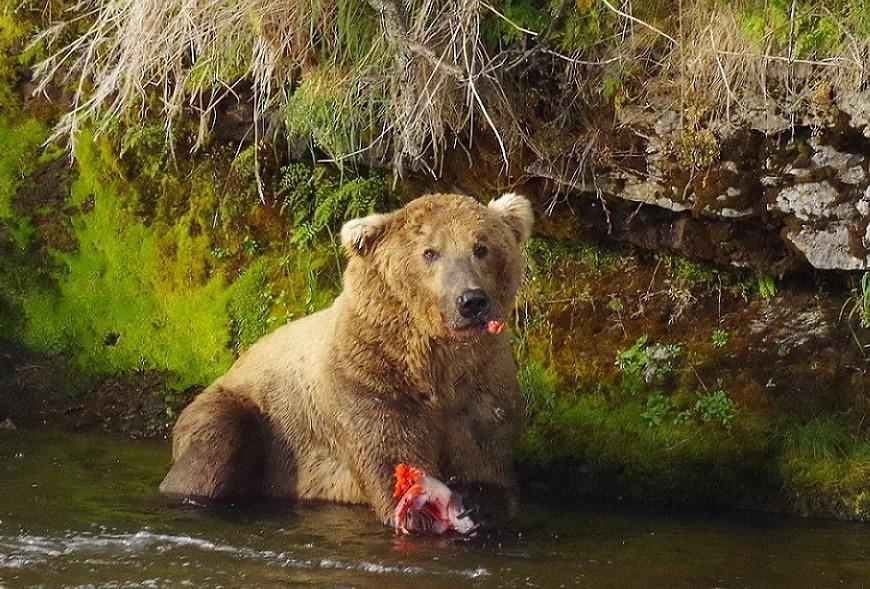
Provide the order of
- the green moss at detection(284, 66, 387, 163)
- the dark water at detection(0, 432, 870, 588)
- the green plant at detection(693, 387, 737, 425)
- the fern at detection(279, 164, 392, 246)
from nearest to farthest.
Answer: the dark water at detection(0, 432, 870, 588)
the green plant at detection(693, 387, 737, 425)
the green moss at detection(284, 66, 387, 163)
the fern at detection(279, 164, 392, 246)

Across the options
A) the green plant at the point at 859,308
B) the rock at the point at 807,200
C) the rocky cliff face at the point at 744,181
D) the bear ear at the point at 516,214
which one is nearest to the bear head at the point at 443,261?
the bear ear at the point at 516,214

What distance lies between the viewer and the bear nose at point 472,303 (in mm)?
7129

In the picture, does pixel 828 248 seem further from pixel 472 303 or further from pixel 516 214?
pixel 472 303

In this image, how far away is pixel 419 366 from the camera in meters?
7.53

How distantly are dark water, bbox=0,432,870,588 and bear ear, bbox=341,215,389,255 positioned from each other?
143 cm

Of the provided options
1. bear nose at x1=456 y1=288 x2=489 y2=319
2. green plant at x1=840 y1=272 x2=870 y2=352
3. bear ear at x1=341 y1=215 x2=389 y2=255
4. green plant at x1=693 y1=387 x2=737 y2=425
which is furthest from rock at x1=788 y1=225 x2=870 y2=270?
bear ear at x1=341 y1=215 x2=389 y2=255

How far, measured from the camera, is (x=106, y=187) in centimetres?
1080

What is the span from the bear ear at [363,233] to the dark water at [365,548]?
56.1 inches

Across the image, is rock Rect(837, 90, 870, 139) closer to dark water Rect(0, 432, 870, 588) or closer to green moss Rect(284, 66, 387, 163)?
dark water Rect(0, 432, 870, 588)

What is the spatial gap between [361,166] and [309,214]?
55cm

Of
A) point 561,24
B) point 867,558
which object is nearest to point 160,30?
point 561,24

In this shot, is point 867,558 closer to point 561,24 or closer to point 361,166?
point 561,24

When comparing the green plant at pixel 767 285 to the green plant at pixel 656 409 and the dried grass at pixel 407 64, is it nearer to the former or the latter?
the green plant at pixel 656 409

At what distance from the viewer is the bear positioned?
741 centimetres
